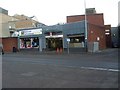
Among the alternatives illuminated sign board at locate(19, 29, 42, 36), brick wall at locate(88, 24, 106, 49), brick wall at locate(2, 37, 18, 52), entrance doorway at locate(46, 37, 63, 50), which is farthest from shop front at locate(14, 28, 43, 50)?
brick wall at locate(88, 24, 106, 49)

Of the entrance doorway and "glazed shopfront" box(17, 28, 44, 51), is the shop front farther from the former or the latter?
the entrance doorway

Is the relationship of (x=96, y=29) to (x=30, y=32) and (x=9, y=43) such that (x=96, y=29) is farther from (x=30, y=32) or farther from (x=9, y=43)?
(x=9, y=43)

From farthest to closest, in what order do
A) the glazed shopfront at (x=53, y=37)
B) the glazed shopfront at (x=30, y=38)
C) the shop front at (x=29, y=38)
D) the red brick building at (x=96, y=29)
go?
the shop front at (x=29, y=38) → the glazed shopfront at (x=30, y=38) → the red brick building at (x=96, y=29) → the glazed shopfront at (x=53, y=37)

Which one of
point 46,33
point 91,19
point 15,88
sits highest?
point 91,19

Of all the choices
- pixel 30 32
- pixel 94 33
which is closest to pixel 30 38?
pixel 30 32

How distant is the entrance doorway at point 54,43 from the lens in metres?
44.9

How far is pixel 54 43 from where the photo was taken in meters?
45.8

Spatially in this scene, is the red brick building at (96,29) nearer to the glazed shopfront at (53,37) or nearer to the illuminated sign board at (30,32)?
the glazed shopfront at (53,37)

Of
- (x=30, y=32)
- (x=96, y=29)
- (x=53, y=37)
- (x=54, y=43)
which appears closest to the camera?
(x=53, y=37)

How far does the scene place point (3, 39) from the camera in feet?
181

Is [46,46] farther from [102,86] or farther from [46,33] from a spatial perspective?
[102,86]

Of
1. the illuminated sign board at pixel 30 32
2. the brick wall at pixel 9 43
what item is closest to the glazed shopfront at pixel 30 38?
the illuminated sign board at pixel 30 32

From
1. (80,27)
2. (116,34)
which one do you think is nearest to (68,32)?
(80,27)

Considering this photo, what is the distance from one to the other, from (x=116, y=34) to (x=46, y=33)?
31.1 metres
